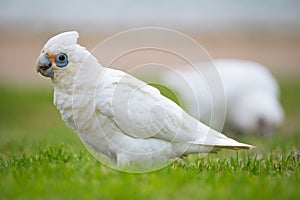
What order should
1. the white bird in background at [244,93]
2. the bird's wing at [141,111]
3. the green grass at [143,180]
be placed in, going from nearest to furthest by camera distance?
1. the green grass at [143,180]
2. the bird's wing at [141,111]
3. the white bird in background at [244,93]

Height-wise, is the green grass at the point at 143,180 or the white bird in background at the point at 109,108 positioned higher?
the white bird in background at the point at 109,108

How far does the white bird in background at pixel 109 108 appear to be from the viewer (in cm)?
434

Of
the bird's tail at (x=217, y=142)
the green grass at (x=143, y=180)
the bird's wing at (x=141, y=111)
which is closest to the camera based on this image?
the green grass at (x=143, y=180)

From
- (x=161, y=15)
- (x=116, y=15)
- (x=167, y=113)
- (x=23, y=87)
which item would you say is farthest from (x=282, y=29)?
(x=167, y=113)

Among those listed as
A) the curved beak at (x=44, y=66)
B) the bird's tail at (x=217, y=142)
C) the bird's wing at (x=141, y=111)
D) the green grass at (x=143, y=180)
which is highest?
the curved beak at (x=44, y=66)

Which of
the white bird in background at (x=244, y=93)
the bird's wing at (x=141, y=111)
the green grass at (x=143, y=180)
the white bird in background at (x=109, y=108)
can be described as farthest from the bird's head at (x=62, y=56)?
the white bird in background at (x=244, y=93)

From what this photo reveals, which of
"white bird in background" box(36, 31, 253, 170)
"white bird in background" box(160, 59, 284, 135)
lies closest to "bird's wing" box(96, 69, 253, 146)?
"white bird in background" box(36, 31, 253, 170)

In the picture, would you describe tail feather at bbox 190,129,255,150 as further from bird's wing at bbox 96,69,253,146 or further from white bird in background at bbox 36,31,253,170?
white bird in background at bbox 36,31,253,170

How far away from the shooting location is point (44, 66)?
441 centimetres

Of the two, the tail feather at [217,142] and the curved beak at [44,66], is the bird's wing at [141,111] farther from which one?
the curved beak at [44,66]

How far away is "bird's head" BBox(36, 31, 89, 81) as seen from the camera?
437 cm

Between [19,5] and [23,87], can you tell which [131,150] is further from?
[19,5]

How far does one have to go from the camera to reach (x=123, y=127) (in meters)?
4.32

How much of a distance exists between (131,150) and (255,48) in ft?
60.8
